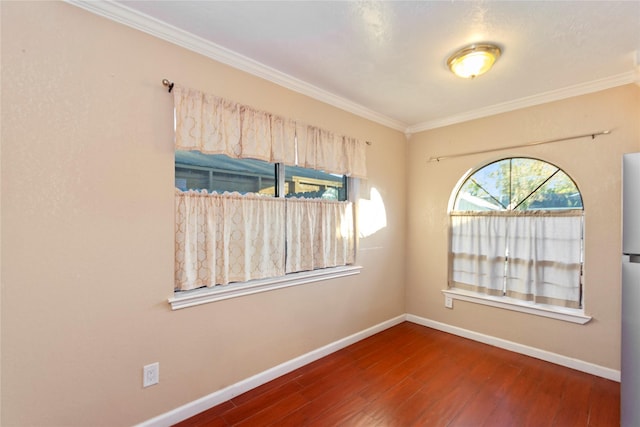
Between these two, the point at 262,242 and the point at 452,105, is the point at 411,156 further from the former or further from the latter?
the point at 262,242

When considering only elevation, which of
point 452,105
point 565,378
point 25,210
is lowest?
point 565,378

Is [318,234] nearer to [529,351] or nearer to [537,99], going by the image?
[529,351]

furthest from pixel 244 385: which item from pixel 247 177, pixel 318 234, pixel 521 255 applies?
pixel 521 255

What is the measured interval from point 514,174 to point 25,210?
3.92m

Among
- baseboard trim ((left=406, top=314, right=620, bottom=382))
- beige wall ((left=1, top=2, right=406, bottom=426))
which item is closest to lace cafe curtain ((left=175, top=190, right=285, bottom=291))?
beige wall ((left=1, top=2, right=406, bottom=426))

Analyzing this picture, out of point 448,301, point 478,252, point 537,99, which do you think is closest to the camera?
point 537,99

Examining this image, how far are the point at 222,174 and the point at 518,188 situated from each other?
2.97 meters

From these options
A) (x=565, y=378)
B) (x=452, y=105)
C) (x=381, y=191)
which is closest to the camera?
(x=565, y=378)

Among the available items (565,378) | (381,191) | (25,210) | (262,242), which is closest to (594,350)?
(565,378)

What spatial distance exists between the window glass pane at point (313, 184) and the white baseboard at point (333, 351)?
150 centimetres

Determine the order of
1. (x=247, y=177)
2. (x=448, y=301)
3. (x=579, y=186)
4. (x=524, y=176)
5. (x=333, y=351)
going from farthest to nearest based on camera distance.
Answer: (x=448, y=301) → (x=524, y=176) → (x=333, y=351) → (x=579, y=186) → (x=247, y=177)

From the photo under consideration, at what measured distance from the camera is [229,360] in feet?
6.80

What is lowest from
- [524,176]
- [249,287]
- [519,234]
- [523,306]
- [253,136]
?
[523,306]

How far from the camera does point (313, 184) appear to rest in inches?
109
